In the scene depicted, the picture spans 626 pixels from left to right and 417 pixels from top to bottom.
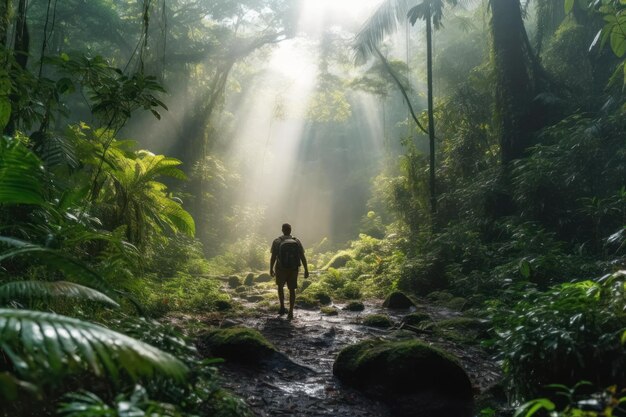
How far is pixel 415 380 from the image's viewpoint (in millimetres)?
4656

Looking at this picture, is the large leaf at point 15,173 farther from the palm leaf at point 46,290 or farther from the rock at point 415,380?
the rock at point 415,380

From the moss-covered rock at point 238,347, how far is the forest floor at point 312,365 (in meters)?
0.13

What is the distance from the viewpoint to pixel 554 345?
10.6 feet

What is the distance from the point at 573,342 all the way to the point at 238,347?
11.6ft

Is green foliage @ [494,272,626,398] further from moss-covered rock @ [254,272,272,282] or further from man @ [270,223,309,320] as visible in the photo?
moss-covered rock @ [254,272,272,282]

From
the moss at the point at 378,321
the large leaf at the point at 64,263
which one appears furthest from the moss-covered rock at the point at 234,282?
the large leaf at the point at 64,263

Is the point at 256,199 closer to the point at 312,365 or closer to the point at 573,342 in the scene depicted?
the point at 312,365

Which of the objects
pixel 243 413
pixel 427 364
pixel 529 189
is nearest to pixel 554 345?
pixel 427 364

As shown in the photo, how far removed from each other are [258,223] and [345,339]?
18940 millimetres

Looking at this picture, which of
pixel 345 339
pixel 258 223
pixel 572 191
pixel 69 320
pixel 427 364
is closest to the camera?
pixel 69 320

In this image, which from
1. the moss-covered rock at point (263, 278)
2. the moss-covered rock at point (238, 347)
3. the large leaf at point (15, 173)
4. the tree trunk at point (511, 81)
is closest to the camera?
the large leaf at point (15, 173)

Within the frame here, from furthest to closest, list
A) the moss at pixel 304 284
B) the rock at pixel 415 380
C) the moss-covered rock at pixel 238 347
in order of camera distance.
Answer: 1. the moss at pixel 304 284
2. the moss-covered rock at pixel 238 347
3. the rock at pixel 415 380

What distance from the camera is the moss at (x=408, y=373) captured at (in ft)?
15.2

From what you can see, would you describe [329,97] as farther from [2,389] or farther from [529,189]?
[2,389]
